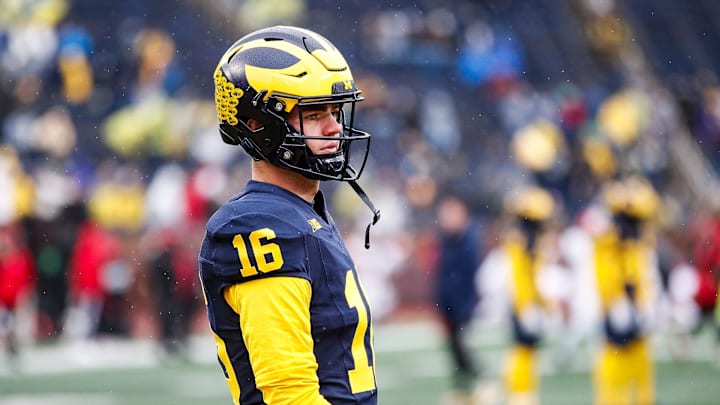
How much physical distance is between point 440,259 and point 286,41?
7.72 m

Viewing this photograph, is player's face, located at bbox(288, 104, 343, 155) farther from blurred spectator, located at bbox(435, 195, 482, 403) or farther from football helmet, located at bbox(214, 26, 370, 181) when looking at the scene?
Answer: blurred spectator, located at bbox(435, 195, 482, 403)

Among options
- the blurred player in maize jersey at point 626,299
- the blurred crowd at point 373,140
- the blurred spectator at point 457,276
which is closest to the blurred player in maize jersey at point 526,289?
the blurred player in maize jersey at point 626,299

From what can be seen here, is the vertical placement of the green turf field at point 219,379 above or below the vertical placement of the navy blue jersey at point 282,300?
below

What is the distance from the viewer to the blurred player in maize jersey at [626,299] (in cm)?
873

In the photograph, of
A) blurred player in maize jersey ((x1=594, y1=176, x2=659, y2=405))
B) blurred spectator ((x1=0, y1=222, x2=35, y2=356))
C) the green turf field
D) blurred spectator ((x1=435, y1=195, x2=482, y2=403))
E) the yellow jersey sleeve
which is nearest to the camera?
the yellow jersey sleeve

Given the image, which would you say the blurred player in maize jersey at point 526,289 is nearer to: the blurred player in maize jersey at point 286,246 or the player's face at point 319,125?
the blurred player in maize jersey at point 286,246

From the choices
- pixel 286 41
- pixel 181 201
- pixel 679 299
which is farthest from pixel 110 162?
pixel 286 41

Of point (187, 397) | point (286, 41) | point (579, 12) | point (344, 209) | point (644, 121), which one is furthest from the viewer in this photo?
point (579, 12)

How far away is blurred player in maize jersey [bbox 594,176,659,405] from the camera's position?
344 inches

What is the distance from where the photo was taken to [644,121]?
673 inches

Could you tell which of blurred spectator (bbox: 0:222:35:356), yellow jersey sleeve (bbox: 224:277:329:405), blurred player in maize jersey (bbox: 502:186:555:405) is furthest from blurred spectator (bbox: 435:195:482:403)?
yellow jersey sleeve (bbox: 224:277:329:405)

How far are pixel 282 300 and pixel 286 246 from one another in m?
0.12

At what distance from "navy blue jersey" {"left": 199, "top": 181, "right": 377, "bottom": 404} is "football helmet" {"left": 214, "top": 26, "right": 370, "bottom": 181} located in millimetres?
100

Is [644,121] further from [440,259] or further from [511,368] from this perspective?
[511,368]
